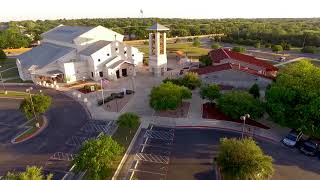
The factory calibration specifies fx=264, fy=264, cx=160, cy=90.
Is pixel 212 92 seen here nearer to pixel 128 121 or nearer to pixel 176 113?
pixel 176 113

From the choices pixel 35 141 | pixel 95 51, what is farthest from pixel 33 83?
pixel 35 141

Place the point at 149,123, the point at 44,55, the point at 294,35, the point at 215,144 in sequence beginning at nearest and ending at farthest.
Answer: the point at 215,144 → the point at 149,123 → the point at 44,55 → the point at 294,35

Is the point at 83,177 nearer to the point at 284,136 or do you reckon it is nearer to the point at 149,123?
the point at 149,123

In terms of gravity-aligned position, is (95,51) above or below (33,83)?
above

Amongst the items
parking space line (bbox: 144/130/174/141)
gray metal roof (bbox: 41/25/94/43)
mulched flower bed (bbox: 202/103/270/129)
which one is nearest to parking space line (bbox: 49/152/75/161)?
parking space line (bbox: 144/130/174/141)

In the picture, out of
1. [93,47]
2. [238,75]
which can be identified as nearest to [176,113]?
[238,75]

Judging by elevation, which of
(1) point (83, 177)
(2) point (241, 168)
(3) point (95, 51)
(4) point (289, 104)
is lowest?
(1) point (83, 177)

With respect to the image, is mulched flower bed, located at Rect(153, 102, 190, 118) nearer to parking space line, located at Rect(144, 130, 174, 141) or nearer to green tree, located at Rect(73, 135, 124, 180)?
parking space line, located at Rect(144, 130, 174, 141)
